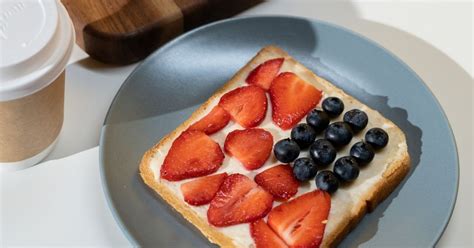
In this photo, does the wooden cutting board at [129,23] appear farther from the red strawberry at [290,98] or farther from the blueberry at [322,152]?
the blueberry at [322,152]

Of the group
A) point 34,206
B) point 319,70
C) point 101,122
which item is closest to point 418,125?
point 319,70

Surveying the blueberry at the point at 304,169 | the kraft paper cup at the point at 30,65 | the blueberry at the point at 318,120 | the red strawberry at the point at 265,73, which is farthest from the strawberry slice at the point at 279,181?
the kraft paper cup at the point at 30,65

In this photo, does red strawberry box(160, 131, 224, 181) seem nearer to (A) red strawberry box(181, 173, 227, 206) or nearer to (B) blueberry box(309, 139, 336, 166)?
(A) red strawberry box(181, 173, 227, 206)

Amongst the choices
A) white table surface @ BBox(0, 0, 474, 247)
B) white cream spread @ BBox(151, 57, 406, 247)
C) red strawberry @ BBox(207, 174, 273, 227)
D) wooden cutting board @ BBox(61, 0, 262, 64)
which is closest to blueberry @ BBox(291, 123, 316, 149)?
white cream spread @ BBox(151, 57, 406, 247)

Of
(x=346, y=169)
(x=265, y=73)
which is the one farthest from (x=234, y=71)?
(x=346, y=169)

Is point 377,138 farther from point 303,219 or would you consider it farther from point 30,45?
point 30,45

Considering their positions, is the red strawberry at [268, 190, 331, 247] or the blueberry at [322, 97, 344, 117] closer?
the red strawberry at [268, 190, 331, 247]
